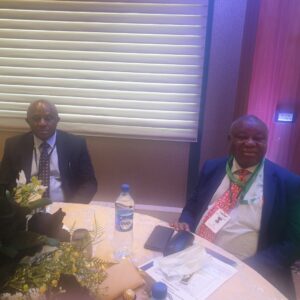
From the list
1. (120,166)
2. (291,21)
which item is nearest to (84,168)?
(120,166)

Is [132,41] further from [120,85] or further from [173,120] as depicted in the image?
[173,120]

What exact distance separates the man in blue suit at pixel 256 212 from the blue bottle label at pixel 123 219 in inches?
12.7

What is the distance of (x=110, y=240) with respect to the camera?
1.57m

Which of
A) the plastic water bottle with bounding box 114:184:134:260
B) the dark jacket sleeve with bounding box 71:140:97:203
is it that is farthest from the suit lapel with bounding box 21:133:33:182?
the plastic water bottle with bounding box 114:184:134:260

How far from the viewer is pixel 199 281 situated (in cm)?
130

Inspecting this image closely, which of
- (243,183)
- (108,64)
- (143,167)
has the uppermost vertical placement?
(108,64)

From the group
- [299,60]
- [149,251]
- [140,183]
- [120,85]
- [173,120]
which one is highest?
[299,60]

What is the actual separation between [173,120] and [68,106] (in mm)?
931

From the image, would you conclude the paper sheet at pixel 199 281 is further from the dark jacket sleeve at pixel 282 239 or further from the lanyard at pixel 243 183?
the lanyard at pixel 243 183

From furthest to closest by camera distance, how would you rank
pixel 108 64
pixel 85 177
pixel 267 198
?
1. pixel 108 64
2. pixel 85 177
3. pixel 267 198

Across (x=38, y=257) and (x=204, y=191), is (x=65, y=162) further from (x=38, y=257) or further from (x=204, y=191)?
(x=38, y=257)

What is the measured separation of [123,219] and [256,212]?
0.73m

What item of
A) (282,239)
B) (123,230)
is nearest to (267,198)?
(282,239)

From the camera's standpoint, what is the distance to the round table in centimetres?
127
